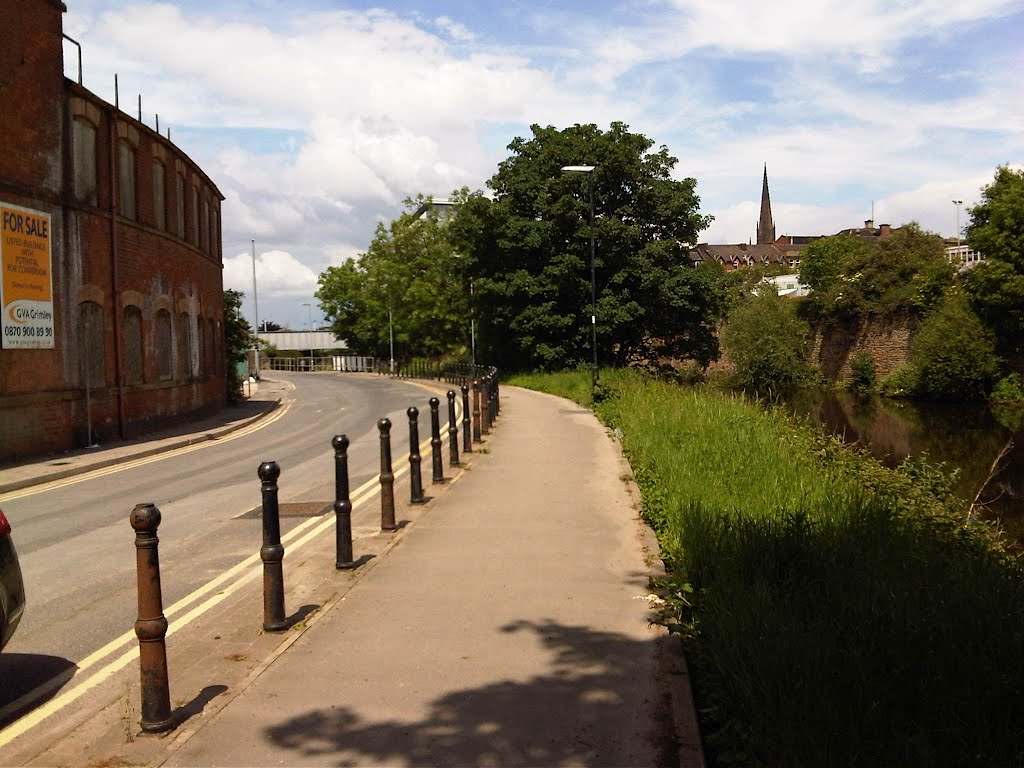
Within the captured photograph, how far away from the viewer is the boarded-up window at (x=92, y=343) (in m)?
19.2

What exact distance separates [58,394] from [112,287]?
3558 mm

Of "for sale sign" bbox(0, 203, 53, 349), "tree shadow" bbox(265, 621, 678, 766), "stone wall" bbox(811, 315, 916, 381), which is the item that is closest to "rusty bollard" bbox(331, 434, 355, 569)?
"tree shadow" bbox(265, 621, 678, 766)

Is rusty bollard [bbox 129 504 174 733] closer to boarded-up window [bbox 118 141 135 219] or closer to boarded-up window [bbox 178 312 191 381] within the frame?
boarded-up window [bbox 118 141 135 219]

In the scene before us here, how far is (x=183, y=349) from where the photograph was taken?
26922mm

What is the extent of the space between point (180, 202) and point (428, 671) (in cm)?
2494

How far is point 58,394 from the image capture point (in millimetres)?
18141

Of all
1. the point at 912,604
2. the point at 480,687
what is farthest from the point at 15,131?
the point at 912,604

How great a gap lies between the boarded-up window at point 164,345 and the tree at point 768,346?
36.6 meters

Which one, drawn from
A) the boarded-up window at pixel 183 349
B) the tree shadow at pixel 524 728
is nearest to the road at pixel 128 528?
the tree shadow at pixel 524 728

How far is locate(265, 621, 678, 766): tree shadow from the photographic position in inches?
152

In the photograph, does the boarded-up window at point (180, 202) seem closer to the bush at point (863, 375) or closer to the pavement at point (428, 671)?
the pavement at point (428, 671)

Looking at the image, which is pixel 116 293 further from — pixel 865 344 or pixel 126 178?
pixel 865 344

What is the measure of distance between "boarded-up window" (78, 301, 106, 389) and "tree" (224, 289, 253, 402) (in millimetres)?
14743

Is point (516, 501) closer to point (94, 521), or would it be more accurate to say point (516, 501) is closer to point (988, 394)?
point (94, 521)
